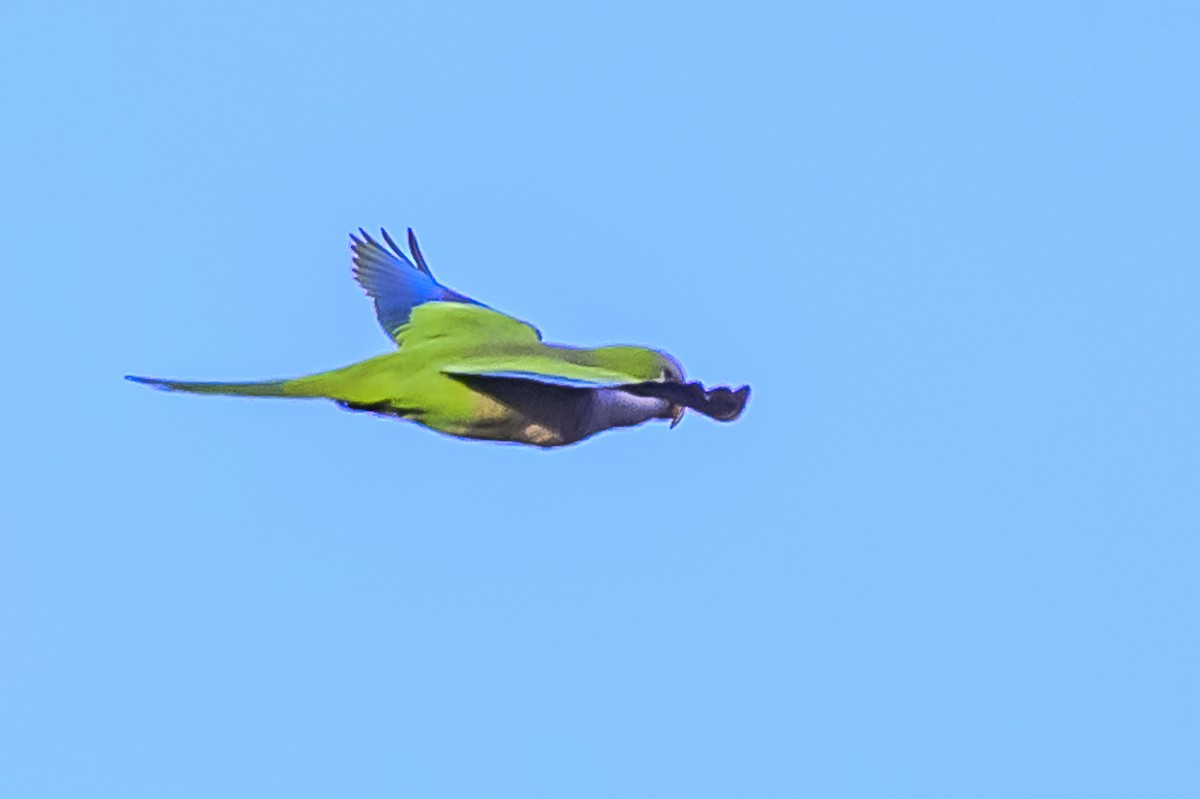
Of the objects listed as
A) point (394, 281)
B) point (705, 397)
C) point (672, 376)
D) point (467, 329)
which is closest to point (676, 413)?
point (672, 376)

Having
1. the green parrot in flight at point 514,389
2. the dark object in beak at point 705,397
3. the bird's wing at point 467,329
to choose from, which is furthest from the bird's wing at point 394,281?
the dark object in beak at point 705,397

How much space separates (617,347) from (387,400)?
1.10 m

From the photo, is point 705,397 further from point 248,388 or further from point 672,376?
point 248,388

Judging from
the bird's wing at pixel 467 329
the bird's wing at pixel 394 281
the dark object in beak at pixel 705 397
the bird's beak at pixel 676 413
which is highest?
the bird's wing at pixel 394 281

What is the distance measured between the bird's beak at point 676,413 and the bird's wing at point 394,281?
179 cm

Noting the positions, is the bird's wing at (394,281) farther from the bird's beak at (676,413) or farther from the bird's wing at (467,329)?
the bird's beak at (676,413)

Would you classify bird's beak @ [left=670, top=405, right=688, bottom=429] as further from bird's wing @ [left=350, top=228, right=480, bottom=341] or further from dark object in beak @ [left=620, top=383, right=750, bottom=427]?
bird's wing @ [left=350, top=228, right=480, bottom=341]

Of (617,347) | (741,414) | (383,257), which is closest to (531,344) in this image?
(617,347)

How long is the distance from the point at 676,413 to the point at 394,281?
2891 mm

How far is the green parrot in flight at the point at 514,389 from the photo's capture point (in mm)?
8500

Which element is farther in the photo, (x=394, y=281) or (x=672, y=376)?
(x=394, y=281)

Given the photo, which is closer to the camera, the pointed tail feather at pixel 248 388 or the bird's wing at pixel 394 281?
the pointed tail feather at pixel 248 388

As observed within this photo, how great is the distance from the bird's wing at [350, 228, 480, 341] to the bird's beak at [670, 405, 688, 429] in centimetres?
179

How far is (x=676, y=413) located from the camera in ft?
30.6
